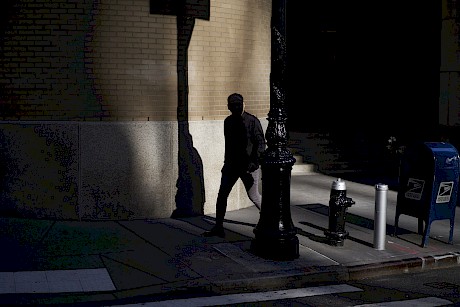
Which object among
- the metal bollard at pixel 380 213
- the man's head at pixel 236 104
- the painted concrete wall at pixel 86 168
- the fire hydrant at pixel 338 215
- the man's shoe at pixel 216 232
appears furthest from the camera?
the painted concrete wall at pixel 86 168

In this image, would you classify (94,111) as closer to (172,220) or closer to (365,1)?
(172,220)

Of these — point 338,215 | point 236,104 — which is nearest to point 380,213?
point 338,215

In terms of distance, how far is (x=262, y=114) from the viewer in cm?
1265

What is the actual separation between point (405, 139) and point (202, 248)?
10534 mm

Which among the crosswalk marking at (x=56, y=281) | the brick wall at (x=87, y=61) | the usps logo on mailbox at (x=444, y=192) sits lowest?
the crosswalk marking at (x=56, y=281)

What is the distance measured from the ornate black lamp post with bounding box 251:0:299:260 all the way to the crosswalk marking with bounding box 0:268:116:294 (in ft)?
6.77

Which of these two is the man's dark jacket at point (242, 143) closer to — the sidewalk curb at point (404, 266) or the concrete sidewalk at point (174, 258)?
the concrete sidewalk at point (174, 258)

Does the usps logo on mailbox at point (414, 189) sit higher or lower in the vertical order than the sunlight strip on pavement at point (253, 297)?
higher

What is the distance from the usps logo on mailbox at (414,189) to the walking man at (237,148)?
2.13 metres

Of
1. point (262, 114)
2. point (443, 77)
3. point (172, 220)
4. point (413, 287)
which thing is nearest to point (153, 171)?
point (172, 220)

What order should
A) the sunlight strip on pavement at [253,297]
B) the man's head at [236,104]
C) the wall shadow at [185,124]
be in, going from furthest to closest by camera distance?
the wall shadow at [185,124]
the man's head at [236,104]
the sunlight strip on pavement at [253,297]

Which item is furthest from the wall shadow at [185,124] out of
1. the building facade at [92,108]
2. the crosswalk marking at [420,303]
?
the crosswalk marking at [420,303]

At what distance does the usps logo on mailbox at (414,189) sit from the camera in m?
9.74

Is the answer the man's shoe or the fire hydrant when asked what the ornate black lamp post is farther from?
the man's shoe
